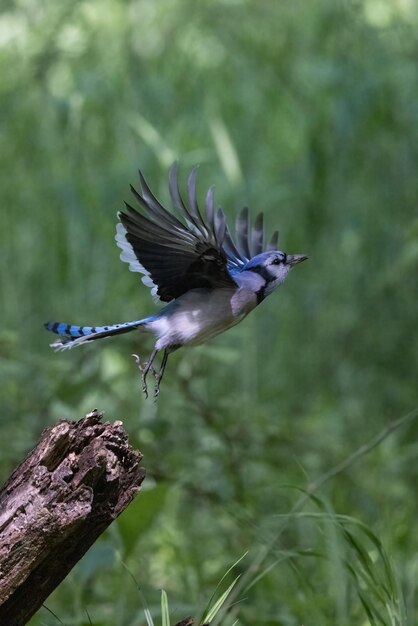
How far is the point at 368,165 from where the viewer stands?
17.8 feet

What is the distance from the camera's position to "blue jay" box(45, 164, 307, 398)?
8.38 ft

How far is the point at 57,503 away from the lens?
202 centimetres

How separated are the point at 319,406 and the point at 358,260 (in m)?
0.71

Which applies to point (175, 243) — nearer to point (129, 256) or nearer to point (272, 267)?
point (129, 256)

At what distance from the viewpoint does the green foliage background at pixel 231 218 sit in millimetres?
4359

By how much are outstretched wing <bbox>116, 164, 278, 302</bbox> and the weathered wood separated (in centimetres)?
52

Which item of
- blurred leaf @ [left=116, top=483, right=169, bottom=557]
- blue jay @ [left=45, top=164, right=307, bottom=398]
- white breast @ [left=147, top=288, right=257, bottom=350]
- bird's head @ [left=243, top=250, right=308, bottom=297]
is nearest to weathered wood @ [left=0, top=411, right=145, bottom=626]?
blue jay @ [left=45, top=164, right=307, bottom=398]

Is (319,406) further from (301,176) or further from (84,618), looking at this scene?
(84,618)

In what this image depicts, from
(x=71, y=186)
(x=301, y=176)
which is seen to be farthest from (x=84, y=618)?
(x=301, y=176)

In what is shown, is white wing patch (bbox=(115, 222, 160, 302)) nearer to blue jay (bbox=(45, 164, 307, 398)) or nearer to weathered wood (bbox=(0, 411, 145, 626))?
blue jay (bbox=(45, 164, 307, 398))

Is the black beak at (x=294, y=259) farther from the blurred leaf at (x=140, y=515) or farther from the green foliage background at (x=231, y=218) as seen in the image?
the green foliage background at (x=231, y=218)

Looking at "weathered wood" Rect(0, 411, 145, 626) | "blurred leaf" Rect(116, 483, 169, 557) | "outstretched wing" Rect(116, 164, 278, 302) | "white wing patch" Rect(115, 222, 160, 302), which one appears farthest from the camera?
"blurred leaf" Rect(116, 483, 169, 557)

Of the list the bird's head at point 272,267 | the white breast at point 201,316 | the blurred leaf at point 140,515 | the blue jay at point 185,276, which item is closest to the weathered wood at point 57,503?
the blue jay at point 185,276

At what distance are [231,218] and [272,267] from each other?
252 cm
